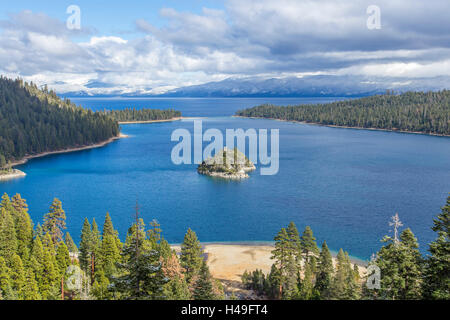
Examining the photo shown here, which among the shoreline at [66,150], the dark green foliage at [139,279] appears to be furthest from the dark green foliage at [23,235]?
the shoreline at [66,150]

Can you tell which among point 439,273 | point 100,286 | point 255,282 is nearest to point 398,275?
point 439,273

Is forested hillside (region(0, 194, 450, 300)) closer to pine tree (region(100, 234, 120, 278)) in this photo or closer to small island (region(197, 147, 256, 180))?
pine tree (region(100, 234, 120, 278))

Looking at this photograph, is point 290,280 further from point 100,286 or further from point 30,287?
point 30,287

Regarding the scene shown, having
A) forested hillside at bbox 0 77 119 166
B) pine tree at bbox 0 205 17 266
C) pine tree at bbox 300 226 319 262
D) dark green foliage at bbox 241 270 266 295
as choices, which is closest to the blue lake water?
pine tree at bbox 300 226 319 262

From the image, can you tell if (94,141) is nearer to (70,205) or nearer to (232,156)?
(232,156)

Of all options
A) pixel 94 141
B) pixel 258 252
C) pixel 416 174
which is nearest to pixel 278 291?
pixel 258 252

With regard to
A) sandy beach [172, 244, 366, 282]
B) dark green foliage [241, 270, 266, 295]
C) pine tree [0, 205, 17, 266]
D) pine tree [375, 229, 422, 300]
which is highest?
pine tree [375, 229, 422, 300]
